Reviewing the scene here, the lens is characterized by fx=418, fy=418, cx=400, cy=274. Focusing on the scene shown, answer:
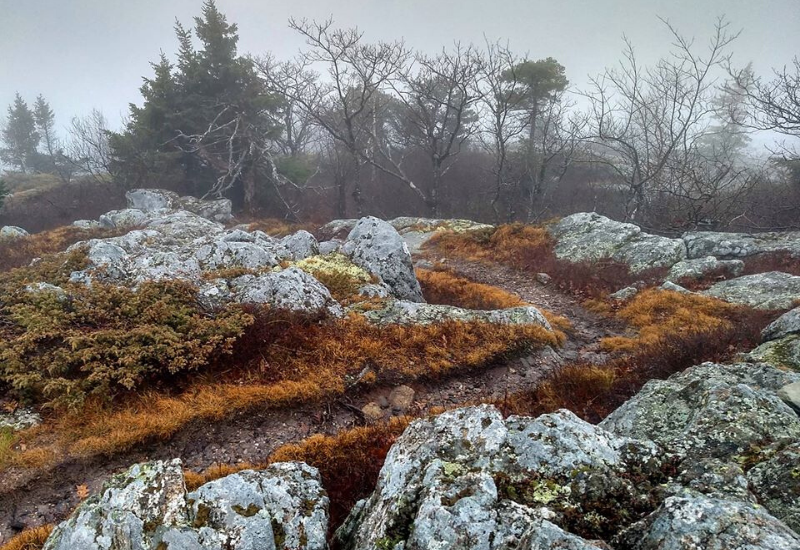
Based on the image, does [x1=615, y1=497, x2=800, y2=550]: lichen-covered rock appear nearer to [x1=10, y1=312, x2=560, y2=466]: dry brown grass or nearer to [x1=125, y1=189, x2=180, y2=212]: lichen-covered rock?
[x1=10, y1=312, x2=560, y2=466]: dry brown grass

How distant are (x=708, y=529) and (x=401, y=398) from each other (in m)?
4.87

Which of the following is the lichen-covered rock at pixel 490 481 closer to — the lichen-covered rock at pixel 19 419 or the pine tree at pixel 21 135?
the lichen-covered rock at pixel 19 419

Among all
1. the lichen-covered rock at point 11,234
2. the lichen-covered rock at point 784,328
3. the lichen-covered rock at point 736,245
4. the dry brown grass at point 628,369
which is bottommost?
the dry brown grass at point 628,369

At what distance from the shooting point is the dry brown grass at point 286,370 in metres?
5.39

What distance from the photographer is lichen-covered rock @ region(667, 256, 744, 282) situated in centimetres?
1207

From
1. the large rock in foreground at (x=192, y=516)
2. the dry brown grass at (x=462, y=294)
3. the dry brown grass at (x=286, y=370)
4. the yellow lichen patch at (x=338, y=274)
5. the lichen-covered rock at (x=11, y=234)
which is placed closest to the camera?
the large rock in foreground at (x=192, y=516)

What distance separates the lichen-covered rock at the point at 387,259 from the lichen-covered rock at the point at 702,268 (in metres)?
7.72

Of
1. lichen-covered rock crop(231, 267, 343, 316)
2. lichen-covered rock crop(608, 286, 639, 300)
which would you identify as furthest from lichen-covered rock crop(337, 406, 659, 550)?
lichen-covered rock crop(608, 286, 639, 300)

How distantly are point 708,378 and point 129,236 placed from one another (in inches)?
630

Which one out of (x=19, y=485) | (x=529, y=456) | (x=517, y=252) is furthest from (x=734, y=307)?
(x=19, y=485)

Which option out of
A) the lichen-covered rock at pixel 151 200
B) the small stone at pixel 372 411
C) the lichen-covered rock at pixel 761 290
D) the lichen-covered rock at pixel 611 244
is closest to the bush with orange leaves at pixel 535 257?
the lichen-covered rock at pixel 611 244

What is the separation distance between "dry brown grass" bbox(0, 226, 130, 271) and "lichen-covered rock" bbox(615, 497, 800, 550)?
2013 centimetres

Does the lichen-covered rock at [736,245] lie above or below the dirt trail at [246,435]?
above

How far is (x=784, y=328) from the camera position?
6520 millimetres
